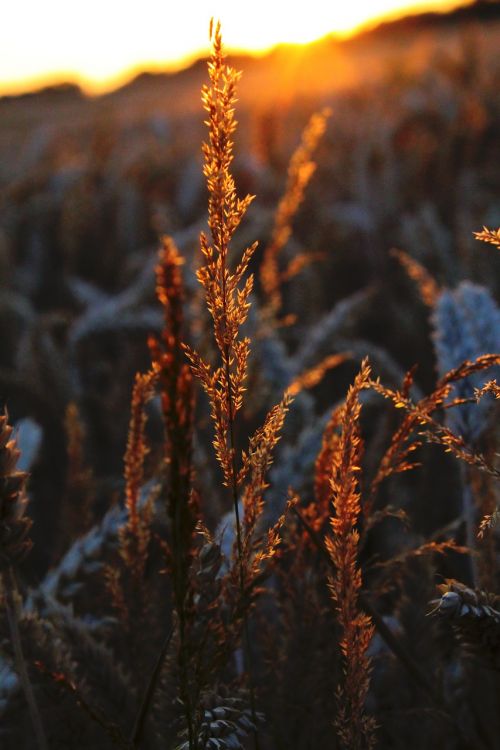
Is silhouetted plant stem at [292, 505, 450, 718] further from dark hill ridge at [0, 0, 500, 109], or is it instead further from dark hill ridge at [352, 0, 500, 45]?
dark hill ridge at [352, 0, 500, 45]

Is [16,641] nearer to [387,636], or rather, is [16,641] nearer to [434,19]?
[387,636]

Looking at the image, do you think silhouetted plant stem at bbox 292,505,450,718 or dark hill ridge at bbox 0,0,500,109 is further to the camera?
dark hill ridge at bbox 0,0,500,109

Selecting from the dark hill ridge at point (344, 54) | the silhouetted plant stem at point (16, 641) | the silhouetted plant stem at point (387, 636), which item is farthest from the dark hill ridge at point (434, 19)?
the silhouetted plant stem at point (16, 641)

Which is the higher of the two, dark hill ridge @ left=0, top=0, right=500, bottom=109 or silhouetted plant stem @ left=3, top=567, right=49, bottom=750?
dark hill ridge @ left=0, top=0, right=500, bottom=109

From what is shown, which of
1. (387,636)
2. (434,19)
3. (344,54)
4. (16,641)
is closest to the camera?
(16,641)

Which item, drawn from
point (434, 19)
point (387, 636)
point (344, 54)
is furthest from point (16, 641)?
point (434, 19)

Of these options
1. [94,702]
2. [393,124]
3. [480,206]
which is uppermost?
[393,124]

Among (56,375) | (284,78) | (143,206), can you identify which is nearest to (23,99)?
(284,78)

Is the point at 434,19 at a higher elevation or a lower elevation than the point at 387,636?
higher

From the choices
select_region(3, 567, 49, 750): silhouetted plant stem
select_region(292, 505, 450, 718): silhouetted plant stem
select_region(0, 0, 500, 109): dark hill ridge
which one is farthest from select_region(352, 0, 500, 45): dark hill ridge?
select_region(3, 567, 49, 750): silhouetted plant stem

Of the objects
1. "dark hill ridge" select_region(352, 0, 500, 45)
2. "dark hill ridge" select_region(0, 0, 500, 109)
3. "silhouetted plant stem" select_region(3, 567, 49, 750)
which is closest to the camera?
"silhouetted plant stem" select_region(3, 567, 49, 750)

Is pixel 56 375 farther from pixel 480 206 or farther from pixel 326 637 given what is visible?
pixel 480 206
